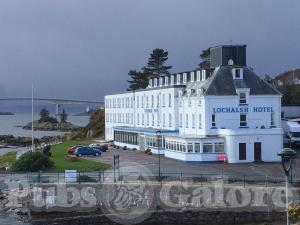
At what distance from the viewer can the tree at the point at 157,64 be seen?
11250 centimetres

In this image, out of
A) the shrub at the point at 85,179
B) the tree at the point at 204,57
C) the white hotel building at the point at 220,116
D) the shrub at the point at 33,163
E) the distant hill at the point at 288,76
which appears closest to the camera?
the shrub at the point at 85,179

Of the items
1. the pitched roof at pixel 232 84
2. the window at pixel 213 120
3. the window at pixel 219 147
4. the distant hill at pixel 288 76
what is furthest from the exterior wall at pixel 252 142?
the distant hill at pixel 288 76

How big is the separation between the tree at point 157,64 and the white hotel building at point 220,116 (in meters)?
42.5

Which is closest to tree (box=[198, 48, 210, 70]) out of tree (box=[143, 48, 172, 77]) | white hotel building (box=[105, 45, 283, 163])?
tree (box=[143, 48, 172, 77])

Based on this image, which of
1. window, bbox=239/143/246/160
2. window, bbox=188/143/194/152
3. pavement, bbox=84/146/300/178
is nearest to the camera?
pavement, bbox=84/146/300/178

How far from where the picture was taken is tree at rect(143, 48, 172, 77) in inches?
4429

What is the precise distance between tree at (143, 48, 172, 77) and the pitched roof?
174ft

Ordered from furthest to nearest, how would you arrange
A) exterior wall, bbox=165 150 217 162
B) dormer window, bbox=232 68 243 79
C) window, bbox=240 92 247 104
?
1. dormer window, bbox=232 68 243 79
2. window, bbox=240 92 247 104
3. exterior wall, bbox=165 150 217 162

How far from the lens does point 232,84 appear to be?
58.8 metres

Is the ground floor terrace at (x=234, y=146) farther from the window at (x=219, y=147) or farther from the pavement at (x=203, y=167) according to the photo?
the pavement at (x=203, y=167)

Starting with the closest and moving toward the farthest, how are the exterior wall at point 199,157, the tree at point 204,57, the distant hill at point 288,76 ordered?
the exterior wall at point 199,157 < the tree at point 204,57 < the distant hill at point 288,76

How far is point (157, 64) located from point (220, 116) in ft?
187

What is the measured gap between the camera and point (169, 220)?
36906 mm

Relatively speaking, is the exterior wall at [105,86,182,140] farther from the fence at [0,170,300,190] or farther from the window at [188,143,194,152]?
the fence at [0,170,300,190]
